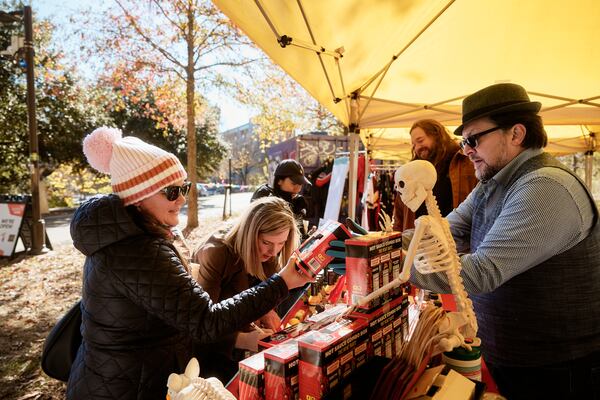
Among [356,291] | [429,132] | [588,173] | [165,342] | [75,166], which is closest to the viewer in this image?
[356,291]

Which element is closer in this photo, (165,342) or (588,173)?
(165,342)

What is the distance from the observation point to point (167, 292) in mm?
1184

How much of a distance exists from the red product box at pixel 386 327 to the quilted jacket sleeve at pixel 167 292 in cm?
43

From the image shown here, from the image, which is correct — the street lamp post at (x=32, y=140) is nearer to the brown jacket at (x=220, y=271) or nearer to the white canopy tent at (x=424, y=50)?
the white canopy tent at (x=424, y=50)

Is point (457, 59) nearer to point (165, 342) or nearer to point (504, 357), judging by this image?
point (504, 357)

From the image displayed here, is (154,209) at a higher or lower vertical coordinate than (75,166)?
lower

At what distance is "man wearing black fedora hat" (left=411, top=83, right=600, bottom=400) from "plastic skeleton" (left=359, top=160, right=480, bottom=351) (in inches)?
3.6

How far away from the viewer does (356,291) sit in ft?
3.68

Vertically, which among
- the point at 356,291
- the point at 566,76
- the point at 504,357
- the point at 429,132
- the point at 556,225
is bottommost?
the point at 504,357

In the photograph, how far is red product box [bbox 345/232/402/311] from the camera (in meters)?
1.10

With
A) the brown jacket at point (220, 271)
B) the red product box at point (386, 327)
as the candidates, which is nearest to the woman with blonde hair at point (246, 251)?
the brown jacket at point (220, 271)

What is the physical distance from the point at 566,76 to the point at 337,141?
635cm

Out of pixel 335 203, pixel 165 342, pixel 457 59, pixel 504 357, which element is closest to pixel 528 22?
pixel 457 59

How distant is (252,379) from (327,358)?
226 millimetres
